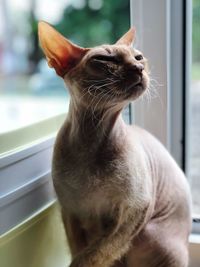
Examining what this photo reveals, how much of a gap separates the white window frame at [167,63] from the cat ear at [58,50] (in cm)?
31

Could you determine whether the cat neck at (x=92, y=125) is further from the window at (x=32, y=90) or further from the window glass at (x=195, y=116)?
the window glass at (x=195, y=116)

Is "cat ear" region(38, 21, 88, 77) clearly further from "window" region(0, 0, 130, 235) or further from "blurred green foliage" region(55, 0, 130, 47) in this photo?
"blurred green foliage" region(55, 0, 130, 47)

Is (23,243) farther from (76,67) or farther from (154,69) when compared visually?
(154,69)

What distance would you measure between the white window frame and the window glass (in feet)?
0.06

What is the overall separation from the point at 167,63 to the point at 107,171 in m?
0.37

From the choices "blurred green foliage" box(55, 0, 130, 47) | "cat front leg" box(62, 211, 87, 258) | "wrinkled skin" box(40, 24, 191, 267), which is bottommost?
"cat front leg" box(62, 211, 87, 258)

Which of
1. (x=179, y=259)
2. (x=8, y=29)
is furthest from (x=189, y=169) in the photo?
(x=8, y=29)

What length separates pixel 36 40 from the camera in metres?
0.96

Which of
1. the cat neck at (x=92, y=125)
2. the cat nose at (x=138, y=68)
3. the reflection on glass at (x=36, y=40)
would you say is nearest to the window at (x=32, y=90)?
the reflection on glass at (x=36, y=40)

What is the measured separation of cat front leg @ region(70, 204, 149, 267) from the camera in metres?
0.73

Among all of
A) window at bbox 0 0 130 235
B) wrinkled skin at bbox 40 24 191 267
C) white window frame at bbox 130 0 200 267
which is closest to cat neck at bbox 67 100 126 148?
wrinkled skin at bbox 40 24 191 267

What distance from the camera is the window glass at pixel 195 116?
40.3 inches

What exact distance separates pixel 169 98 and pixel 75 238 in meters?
0.39

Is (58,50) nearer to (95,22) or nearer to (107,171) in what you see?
(107,171)
